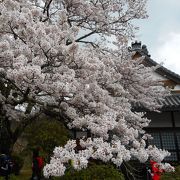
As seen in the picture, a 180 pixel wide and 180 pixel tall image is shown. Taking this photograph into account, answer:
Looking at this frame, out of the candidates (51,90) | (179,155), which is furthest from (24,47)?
(179,155)

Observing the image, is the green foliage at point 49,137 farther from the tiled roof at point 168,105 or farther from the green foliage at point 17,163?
the tiled roof at point 168,105

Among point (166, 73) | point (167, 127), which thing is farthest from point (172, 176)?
point (166, 73)

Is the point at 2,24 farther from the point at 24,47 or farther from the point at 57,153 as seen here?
the point at 57,153

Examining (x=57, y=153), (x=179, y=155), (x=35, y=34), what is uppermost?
(x=35, y=34)

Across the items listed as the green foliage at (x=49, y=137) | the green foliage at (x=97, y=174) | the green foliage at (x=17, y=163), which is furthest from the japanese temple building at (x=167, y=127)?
the green foliage at (x=17, y=163)

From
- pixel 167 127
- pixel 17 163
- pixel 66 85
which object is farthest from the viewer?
pixel 17 163

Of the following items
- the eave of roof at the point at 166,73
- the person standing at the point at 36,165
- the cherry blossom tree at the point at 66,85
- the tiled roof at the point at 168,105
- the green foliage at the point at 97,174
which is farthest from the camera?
the eave of roof at the point at 166,73

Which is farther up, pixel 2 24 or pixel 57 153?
pixel 2 24

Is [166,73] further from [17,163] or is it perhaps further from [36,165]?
[17,163]

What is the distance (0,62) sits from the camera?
626 cm

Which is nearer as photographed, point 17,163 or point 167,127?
point 167,127

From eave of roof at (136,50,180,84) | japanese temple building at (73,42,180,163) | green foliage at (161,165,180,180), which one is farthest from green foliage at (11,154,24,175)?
eave of roof at (136,50,180,84)

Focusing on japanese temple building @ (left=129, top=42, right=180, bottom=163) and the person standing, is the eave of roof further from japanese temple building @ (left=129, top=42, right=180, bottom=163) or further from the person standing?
the person standing

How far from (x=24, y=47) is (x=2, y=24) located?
2.64ft
